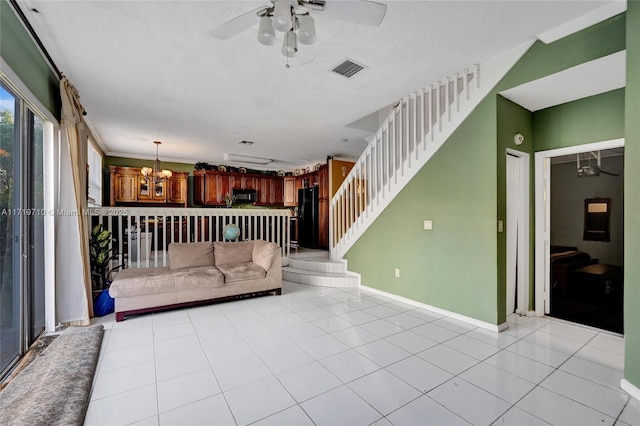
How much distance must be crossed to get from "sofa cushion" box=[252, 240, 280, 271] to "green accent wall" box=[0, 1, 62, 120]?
298 centimetres

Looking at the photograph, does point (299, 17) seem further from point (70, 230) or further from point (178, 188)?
point (178, 188)

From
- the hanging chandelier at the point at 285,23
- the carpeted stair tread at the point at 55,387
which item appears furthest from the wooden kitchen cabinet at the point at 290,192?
the hanging chandelier at the point at 285,23

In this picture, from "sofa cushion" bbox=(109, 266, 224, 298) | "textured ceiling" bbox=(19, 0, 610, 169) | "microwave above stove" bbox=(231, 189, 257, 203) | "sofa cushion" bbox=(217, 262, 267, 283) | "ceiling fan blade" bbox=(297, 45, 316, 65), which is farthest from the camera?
"microwave above stove" bbox=(231, 189, 257, 203)

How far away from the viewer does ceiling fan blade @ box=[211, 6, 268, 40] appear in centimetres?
180

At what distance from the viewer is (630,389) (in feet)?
6.60

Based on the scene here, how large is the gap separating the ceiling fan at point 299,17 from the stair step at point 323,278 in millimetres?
3902

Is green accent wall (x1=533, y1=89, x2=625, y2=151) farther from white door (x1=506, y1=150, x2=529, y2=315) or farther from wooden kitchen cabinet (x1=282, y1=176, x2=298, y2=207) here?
wooden kitchen cabinet (x1=282, y1=176, x2=298, y2=207)

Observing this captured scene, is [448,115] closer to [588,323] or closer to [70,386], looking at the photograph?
[588,323]

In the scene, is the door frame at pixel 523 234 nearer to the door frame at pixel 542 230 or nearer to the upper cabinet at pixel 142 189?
the door frame at pixel 542 230

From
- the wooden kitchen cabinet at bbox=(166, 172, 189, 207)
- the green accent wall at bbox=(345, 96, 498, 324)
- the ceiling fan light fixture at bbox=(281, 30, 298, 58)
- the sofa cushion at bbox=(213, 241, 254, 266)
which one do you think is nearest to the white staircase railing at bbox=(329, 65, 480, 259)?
the green accent wall at bbox=(345, 96, 498, 324)

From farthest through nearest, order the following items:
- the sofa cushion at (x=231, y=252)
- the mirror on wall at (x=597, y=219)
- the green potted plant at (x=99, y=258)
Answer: the mirror on wall at (x=597, y=219) < the sofa cushion at (x=231, y=252) < the green potted plant at (x=99, y=258)

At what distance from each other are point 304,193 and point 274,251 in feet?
13.0

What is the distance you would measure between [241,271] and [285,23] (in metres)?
3.31

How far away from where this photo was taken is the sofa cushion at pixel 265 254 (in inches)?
173
